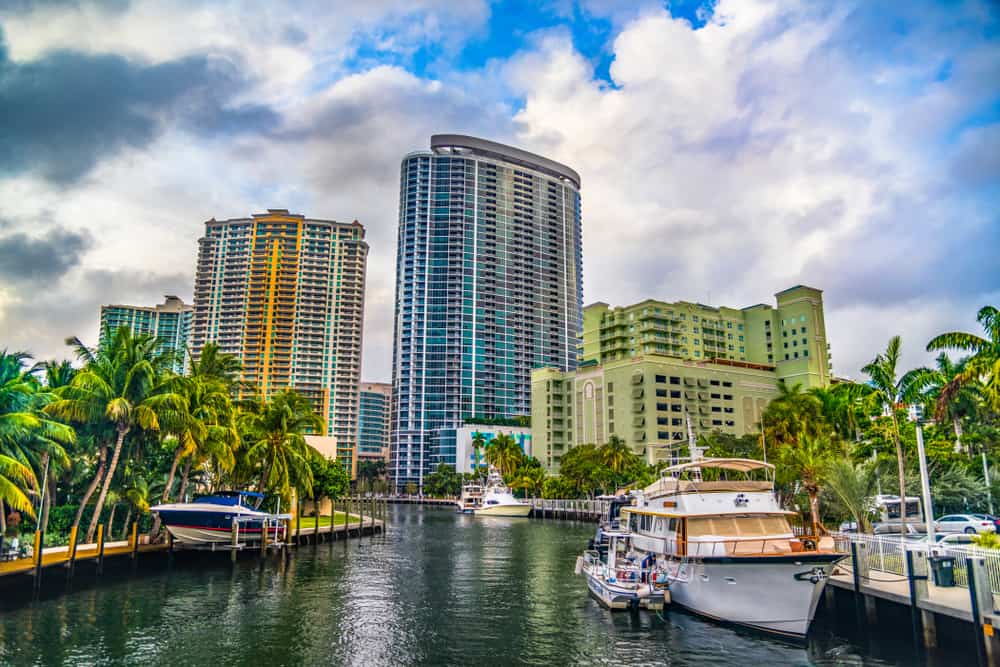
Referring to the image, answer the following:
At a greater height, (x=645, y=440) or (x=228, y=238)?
(x=228, y=238)

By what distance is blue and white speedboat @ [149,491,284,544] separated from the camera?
4328 centimetres

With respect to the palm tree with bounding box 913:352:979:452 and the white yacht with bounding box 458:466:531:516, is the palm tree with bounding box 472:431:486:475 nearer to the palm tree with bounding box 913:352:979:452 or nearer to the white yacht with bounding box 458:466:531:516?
the white yacht with bounding box 458:466:531:516

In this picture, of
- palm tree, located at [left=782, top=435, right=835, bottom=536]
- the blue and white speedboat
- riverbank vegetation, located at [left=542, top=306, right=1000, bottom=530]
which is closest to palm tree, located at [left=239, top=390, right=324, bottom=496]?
the blue and white speedboat

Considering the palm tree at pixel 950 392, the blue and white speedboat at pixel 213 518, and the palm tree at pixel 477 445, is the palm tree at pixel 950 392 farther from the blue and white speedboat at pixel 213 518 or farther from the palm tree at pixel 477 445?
the palm tree at pixel 477 445

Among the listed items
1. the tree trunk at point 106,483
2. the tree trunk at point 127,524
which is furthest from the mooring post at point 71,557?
the tree trunk at point 127,524

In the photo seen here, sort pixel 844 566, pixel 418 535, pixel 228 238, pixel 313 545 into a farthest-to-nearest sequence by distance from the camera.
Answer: pixel 228 238, pixel 418 535, pixel 313 545, pixel 844 566

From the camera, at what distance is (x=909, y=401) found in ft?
116

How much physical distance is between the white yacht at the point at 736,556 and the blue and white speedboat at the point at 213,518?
1146 inches

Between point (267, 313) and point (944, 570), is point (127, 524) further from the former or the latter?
point (267, 313)

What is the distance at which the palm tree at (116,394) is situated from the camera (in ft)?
123

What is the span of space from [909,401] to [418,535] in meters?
50.8

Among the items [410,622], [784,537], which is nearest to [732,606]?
[784,537]

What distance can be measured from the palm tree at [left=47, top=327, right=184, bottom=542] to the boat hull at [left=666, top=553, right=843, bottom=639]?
3138 centimetres

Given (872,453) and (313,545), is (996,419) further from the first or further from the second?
(313,545)
